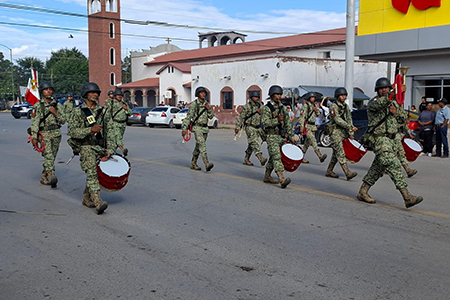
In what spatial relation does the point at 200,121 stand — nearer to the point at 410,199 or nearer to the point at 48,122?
the point at 48,122

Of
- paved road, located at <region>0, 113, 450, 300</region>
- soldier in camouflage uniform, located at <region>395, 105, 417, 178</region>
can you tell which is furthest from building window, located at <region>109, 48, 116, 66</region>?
soldier in camouflage uniform, located at <region>395, 105, 417, 178</region>

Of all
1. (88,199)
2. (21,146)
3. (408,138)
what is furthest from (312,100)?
(21,146)

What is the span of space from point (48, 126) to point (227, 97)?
2730 centimetres

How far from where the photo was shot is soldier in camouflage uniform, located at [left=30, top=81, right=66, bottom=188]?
863 cm

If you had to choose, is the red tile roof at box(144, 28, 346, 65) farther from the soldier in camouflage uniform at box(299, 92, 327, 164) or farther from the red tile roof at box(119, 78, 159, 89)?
the soldier in camouflage uniform at box(299, 92, 327, 164)

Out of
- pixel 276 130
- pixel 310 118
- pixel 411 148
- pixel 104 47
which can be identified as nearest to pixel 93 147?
pixel 276 130

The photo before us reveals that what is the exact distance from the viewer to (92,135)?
22.3ft

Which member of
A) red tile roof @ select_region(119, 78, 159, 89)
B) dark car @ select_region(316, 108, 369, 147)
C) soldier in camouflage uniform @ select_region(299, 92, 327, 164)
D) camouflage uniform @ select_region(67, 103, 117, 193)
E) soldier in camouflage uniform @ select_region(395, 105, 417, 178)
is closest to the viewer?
camouflage uniform @ select_region(67, 103, 117, 193)

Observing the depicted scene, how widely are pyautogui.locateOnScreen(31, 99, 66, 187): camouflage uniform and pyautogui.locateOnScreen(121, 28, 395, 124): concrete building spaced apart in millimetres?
23355

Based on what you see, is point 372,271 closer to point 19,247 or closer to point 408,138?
point 19,247

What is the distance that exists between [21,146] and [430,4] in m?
16.6

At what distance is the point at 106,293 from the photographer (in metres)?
4.18

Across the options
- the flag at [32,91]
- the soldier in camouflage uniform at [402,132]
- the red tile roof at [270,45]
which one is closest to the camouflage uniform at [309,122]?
the soldier in camouflage uniform at [402,132]

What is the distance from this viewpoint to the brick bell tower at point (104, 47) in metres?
63.9
